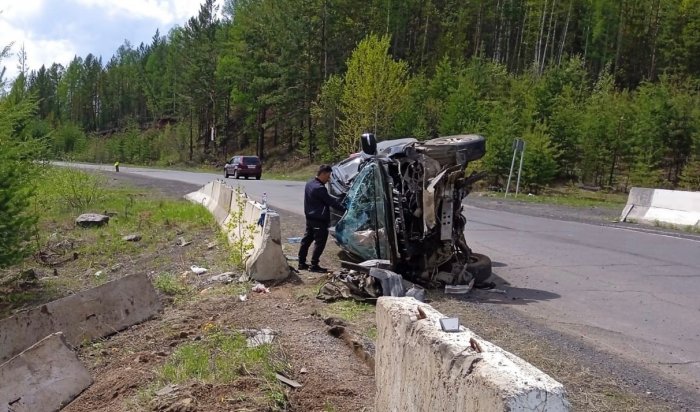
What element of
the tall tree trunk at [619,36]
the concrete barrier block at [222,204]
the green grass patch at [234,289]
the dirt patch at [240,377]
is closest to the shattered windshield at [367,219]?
the dirt patch at [240,377]

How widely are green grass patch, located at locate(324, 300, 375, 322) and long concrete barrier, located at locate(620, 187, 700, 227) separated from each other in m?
12.1

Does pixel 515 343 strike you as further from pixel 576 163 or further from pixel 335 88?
pixel 335 88

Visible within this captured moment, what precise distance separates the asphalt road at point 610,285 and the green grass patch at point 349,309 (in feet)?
6.00

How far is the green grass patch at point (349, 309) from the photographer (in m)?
6.88

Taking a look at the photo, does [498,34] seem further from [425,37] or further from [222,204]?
[222,204]

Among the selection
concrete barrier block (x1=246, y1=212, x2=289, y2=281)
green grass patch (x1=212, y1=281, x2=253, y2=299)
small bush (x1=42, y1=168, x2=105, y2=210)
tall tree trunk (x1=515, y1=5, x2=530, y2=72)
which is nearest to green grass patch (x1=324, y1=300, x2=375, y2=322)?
green grass patch (x1=212, y1=281, x2=253, y2=299)

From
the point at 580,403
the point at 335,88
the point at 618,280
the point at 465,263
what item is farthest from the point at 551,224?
the point at 335,88

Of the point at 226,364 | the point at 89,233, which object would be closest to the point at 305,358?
the point at 226,364

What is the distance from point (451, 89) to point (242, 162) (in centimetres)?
1677

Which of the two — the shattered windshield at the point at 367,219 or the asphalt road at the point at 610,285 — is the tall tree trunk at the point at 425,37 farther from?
the shattered windshield at the point at 367,219

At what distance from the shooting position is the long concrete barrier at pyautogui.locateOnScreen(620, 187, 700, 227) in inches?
643

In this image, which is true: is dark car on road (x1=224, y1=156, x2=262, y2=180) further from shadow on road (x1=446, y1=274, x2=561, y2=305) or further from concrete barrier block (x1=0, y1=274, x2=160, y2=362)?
shadow on road (x1=446, y1=274, x2=561, y2=305)

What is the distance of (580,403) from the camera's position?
177 inches

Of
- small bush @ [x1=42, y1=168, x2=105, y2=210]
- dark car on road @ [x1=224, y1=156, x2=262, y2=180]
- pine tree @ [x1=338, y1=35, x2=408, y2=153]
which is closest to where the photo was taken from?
small bush @ [x1=42, y1=168, x2=105, y2=210]
